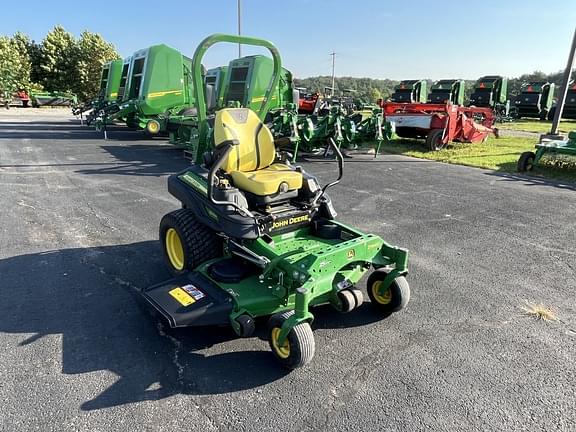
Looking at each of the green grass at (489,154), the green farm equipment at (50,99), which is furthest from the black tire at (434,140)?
the green farm equipment at (50,99)

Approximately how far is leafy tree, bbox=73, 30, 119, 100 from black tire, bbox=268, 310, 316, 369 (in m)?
34.9

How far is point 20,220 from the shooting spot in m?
5.15

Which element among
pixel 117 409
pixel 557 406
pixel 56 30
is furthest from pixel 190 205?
pixel 56 30

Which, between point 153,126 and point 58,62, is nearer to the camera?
point 153,126

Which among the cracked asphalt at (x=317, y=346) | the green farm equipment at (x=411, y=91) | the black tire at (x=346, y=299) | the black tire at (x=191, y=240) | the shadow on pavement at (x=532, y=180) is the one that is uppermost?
the green farm equipment at (x=411, y=91)

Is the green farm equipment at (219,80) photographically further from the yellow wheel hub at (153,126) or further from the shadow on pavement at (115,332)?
the shadow on pavement at (115,332)

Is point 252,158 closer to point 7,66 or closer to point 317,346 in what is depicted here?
point 317,346

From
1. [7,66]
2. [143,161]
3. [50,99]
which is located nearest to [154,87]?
[143,161]

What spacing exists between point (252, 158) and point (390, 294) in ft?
5.39

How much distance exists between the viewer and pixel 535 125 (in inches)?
781

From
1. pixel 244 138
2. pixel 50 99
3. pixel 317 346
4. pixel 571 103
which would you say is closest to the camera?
pixel 317 346

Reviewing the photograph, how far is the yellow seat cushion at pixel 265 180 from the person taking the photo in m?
3.27

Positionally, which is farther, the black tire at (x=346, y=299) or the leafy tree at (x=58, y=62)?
the leafy tree at (x=58, y=62)

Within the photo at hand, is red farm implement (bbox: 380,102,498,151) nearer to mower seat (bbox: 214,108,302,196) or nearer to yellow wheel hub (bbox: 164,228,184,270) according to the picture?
mower seat (bbox: 214,108,302,196)
